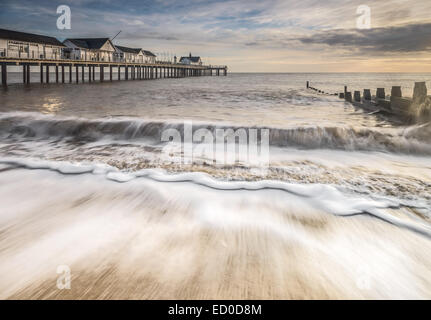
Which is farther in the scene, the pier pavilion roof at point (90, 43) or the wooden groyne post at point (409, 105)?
the pier pavilion roof at point (90, 43)

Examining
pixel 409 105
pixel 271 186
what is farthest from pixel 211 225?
pixel 409 105

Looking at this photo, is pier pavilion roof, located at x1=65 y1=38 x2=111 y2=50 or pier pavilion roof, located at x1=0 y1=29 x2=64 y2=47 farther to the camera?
pier pavilion roof, located at x1=65 y1=38 x2=111 y2=50

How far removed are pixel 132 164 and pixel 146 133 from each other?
328 centimetres

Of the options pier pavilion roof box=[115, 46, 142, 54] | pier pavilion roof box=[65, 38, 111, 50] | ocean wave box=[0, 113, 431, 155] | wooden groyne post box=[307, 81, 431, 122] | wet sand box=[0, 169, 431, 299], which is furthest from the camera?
pier pavilion roof box=[115, 46, 142, 54]

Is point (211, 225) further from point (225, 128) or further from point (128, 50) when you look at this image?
point (128, 50)

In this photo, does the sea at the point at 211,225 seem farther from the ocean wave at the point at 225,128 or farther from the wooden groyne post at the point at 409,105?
the wooden groyne post at the point at 409,105

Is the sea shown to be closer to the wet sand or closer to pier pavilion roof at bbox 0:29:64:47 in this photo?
the wet sand

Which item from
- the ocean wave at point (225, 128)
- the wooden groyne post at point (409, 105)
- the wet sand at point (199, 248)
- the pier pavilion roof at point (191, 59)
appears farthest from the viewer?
the pier pavilion roof at point (191, 59)

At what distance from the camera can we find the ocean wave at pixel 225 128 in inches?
298

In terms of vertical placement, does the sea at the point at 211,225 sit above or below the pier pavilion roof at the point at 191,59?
below

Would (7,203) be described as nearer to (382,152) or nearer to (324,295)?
(324,295)

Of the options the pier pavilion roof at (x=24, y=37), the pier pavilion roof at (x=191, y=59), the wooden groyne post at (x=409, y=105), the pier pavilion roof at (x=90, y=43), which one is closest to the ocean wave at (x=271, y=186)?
the wooden groyne post at (x=409, y=105)

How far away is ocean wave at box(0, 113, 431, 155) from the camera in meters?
7.58

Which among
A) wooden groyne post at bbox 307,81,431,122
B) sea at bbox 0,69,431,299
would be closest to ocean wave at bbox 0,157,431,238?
sea at bbox 0,69,431,299
